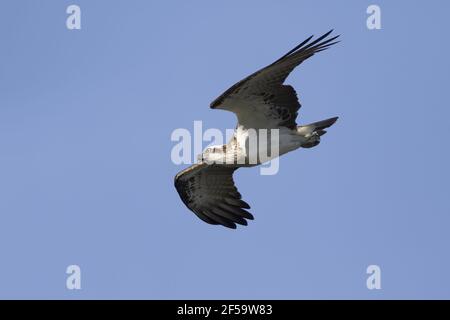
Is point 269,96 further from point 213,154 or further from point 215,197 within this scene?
point 215,197

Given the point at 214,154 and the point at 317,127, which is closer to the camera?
the point at 317,127

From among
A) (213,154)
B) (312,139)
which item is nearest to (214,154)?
(213,154)

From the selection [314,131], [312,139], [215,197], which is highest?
[314,131]

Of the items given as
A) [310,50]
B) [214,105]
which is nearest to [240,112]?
[214,105]

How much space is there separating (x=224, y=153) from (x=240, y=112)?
0.80 meters

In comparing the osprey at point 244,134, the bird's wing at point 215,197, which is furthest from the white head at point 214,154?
the bird's wing at point 215,197

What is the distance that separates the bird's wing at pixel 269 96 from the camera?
51.1 feet

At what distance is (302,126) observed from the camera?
656 inches

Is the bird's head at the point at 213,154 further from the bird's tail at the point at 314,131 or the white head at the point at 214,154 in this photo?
the bird's tail at the point at 314,131

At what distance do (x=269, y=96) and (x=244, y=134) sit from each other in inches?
34.2

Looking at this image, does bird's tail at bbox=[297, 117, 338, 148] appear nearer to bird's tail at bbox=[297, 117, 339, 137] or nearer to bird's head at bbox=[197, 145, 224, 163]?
bird's tail at bbox=[297, 117, 339, 137]

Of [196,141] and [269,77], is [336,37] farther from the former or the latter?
[196,141]

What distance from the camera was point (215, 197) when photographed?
18234 mm

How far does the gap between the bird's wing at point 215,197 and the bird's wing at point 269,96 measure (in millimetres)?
1675
